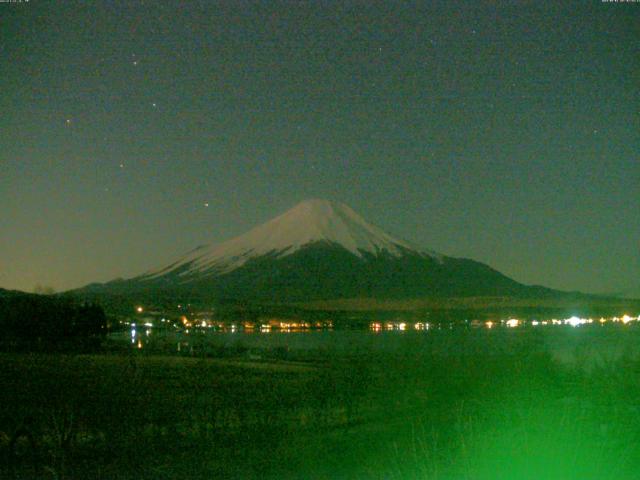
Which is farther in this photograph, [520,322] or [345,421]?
[520,322]

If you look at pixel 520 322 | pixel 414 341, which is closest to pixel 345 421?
pixel 414 341

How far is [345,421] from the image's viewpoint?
60.2 ft

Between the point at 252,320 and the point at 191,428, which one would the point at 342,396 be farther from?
the point at 252,320

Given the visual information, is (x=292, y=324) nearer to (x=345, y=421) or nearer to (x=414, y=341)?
(x=414, y=341)

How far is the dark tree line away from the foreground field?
27758 millimetres

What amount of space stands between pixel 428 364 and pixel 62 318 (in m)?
41.2

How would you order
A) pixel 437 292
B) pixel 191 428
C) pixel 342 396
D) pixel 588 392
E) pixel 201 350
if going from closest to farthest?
pixel 191 428
pixel 588 392
pixel 342 396
pixel 201 350
pixel 437 292

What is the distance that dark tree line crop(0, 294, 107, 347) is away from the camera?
187 ft

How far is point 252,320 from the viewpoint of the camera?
4471 inches

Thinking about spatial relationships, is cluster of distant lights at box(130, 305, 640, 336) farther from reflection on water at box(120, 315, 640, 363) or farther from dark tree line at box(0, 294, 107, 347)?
Answer: dark tree line at box(0, 294, 107, 347)

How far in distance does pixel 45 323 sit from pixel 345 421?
43.7 m

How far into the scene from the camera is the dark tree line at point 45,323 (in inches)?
2241

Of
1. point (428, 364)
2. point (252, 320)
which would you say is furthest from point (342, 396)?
point (252, 320)

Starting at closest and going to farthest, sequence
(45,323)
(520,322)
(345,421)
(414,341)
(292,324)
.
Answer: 1. (345,421)
2. (414,341)
3. (45,323)
4. (520,322)
5. (292,324)
